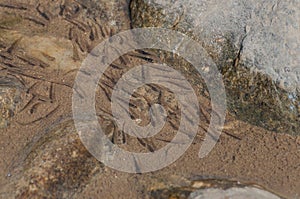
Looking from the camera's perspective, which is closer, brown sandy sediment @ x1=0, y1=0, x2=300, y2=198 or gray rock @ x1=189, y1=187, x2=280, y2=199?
gray rock @ x1=189, y1=187, x2=280, y2=199

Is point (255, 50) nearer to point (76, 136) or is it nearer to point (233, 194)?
point (233, 194)

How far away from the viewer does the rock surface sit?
404 cm

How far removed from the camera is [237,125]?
4336 millimetres

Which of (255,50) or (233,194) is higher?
(255,50)

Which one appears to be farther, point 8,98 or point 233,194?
point 8,98

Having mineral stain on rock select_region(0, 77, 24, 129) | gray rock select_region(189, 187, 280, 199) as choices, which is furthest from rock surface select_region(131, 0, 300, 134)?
mineral stain on rock select_region(0, 77, 24, 129)

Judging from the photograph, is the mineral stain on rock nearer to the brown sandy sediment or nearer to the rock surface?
the brown sandy sediment

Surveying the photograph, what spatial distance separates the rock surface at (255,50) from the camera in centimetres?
Answer: 404

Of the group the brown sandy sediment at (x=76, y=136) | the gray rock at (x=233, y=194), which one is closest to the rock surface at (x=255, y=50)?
the brown sandy sediment at (x=76, y=136)

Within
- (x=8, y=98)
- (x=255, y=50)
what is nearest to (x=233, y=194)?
(x=255, y=50)

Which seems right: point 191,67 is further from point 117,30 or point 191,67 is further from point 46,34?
point 46,34

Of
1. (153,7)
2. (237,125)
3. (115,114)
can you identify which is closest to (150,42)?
(153,7)

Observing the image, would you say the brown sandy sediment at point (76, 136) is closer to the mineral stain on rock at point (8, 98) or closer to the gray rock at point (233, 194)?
the mineral stain on rock at point (8, 98)

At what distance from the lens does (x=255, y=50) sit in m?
4.12
